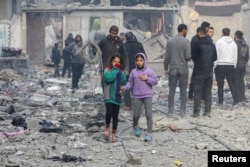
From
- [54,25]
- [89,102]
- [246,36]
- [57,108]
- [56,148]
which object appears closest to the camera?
[56,148]

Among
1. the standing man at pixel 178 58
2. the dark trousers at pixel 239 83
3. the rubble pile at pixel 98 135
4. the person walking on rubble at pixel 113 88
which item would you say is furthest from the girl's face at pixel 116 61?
the dark trousers at pixel 239 83

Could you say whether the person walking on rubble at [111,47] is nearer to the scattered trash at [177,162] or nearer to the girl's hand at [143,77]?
the girl's hand at [143,77]

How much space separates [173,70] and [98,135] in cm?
261

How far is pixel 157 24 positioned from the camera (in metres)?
29.8

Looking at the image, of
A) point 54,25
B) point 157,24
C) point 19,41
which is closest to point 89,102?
point 19,41

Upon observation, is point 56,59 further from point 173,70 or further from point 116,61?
point 116,61

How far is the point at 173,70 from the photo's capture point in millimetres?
11086

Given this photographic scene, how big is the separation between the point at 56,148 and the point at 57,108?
15.0 ft

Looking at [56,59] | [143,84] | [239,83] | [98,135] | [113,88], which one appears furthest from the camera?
[56,59]

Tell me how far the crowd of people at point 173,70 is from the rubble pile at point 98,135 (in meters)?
0.38

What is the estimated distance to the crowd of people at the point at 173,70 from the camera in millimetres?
8828

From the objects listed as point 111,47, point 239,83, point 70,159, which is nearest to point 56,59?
point 239,83

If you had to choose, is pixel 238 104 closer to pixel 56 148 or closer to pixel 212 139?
pixel 212 139

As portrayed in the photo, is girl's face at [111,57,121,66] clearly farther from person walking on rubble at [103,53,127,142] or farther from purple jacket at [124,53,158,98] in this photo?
purple jacket at [124,53,158,98]
